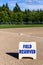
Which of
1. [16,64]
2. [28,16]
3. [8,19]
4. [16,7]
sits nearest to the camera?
[16,64]

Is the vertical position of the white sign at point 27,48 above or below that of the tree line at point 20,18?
above

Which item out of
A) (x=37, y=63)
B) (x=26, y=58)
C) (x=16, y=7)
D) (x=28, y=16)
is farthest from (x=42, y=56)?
(x=16, y=7)

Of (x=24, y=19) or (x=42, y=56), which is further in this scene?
(x=24, y=19)

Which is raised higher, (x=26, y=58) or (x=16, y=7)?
(x=26, y=58)

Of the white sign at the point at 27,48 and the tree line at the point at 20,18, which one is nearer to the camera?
the white sign at the point at 27,48

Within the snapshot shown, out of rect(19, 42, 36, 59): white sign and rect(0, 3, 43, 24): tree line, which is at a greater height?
rect(19, 42, 36, 59): white sign

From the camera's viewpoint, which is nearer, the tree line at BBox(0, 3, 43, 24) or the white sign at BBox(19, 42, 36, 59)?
the white sign at BBox(19, 42, 36, 59)

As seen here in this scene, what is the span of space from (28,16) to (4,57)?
261ft

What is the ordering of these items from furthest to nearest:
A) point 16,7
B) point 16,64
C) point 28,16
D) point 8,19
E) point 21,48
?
1. point 16,7
2. point 28,16
3. point 8,19
4. point 21,48
5. point 16,64

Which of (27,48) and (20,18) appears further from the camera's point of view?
(20,18)

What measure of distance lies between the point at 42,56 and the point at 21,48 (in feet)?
4.62

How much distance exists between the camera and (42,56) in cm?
1402

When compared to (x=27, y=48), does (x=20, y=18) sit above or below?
below

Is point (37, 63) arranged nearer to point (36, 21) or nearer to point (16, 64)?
point (16, 64)
